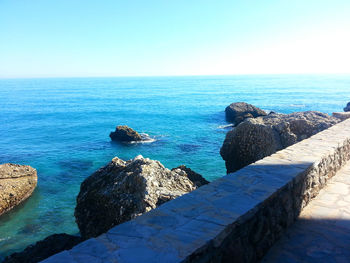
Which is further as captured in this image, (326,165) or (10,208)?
(10,208)

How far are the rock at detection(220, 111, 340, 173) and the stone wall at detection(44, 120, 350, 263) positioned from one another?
6.23 meters

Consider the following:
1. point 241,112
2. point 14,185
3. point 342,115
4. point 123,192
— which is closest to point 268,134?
point 342,115

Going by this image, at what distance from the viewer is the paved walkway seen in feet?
9.77

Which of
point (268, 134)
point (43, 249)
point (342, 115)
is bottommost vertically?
point (43, 249)

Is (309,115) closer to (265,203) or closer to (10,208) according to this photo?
(265,203)

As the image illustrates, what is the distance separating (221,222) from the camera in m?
2.53

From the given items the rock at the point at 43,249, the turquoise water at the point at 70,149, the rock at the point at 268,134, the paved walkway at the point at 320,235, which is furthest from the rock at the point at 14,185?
the paved walkway at the point at 320,235

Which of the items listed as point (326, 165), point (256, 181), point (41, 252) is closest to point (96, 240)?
point (256, 181)

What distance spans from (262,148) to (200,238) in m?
8.98

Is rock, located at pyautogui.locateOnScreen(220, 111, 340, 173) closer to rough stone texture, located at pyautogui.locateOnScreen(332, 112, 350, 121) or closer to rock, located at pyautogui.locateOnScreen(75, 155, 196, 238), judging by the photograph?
rough stone texture, located at pyautogui.locateOnScreen(332, 112, 350, 121)

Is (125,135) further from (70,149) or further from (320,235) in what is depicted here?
(320,235)

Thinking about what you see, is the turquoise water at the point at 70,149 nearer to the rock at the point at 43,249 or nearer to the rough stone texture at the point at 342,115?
the rock at the point at 43,249

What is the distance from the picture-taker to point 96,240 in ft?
7.77

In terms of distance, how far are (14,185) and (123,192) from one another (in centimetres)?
896
